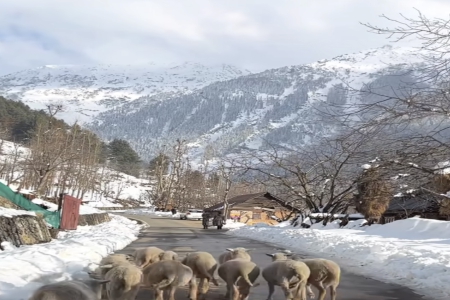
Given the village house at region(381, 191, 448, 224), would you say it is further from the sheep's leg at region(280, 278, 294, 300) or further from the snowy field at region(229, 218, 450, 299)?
the sheep's leg at region(280, 278, 294, 300)

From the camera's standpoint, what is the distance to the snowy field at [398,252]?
1194cm

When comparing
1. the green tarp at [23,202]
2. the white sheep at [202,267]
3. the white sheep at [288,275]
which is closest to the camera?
the white sheep at [288,275]

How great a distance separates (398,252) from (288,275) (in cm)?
822

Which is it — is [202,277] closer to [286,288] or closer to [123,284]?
[286,288]

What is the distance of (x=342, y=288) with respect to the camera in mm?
10906

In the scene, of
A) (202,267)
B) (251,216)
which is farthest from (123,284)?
(251,216)

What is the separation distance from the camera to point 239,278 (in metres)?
8.52

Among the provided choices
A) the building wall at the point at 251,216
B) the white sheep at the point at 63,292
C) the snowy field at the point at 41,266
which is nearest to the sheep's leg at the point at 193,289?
the snowy field at the point at 41,266

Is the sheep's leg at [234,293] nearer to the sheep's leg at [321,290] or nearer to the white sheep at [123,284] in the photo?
the sheep's leg at [321,290]

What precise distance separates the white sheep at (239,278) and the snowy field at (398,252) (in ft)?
13.2

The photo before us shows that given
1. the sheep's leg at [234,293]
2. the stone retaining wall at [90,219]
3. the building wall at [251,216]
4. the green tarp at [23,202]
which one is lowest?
the sheep's leg at [234,293]

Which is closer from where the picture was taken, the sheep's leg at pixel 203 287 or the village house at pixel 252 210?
the sheep's leg at pixel 203 287

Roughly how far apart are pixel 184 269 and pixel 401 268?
23.8 ft

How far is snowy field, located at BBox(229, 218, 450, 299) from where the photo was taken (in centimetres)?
1194
